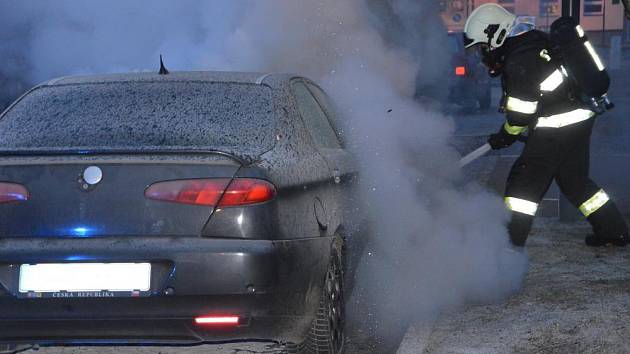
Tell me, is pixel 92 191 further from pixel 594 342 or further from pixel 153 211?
pixel 594 342

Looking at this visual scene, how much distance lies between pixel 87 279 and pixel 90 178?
0.39 metres

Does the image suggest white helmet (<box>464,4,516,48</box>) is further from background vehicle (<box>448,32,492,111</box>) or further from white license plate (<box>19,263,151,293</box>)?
background vehicle (<box>448,32,492,111</box>)

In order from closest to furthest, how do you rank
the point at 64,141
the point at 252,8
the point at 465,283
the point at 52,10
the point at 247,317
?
the point at 247,317
the point at 64,141
the point at 465,283
the point at 252,8
the point at 52,10

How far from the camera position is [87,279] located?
410 centimetres

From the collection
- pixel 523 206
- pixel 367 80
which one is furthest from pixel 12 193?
pixel 367 80

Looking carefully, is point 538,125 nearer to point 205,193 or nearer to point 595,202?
point 595,202

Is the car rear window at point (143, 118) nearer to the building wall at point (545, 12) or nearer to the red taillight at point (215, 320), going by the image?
the red taillight at point (215, 320)

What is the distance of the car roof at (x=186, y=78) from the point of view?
520cm

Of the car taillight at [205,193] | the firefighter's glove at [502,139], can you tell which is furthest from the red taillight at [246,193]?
the firefighter's glove at [502,139]

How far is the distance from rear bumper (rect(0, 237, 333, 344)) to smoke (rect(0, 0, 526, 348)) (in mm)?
1782

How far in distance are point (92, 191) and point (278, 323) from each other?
87 cm

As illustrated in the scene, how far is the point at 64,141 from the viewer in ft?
15.1

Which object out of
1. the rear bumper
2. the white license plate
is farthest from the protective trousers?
the white license plate

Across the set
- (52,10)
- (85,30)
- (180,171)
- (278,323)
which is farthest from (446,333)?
(52,10)
